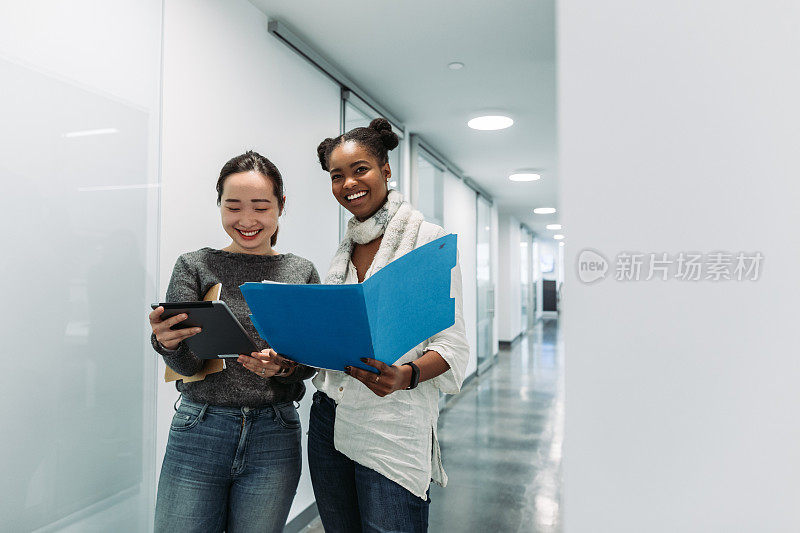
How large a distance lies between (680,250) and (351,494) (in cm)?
94

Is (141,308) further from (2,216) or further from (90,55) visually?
(90,55)

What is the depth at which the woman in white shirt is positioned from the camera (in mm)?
1185

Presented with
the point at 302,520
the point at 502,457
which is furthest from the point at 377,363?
the point at 502,457

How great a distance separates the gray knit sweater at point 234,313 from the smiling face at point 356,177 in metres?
0.27

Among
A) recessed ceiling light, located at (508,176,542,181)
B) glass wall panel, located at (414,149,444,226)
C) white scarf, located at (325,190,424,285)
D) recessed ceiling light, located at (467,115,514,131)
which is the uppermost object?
recessed ceiling light, located at (508,176,542,181)

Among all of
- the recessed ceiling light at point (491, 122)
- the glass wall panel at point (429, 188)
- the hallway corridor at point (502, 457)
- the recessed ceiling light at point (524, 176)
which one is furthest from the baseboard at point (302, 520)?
the recessed ceiling light at point (524, 176)

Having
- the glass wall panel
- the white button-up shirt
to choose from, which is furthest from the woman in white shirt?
the glass wall panel

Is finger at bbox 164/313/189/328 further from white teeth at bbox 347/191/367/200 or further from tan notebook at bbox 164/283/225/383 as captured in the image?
white teeth at bbox 347/191/367/200

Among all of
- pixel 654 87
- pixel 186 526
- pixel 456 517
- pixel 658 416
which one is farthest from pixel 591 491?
pixel 456 517

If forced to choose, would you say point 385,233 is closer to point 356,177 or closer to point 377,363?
point 356,177

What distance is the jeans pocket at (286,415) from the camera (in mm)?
1360

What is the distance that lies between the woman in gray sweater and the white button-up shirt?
0.20m

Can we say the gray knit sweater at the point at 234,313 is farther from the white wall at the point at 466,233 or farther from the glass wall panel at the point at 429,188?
the white wall at the point at 466,233

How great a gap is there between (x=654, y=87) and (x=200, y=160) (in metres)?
1.79
